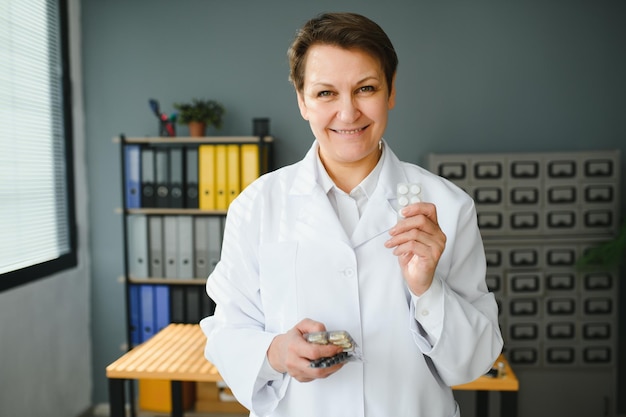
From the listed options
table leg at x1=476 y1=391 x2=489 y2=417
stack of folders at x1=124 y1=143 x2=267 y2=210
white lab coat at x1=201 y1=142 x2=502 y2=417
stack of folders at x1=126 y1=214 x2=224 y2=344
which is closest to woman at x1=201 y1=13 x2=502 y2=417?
white lab coat at x1=201 y1=142 x2=502 y2=417

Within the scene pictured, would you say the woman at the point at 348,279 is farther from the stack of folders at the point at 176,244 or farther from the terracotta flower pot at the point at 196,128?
the terracotta flower pot at the point at 196,128

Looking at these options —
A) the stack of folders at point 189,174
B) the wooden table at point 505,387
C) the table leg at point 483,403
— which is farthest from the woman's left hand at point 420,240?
the stack of folders at point 189,174

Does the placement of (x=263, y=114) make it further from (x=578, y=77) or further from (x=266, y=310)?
(x=266, y=310)

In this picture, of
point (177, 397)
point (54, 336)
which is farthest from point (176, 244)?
point (177, 397)

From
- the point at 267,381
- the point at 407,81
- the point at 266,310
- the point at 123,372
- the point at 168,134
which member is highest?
the point at 407,81

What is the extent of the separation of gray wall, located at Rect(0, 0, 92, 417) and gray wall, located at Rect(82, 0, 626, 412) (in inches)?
3.6

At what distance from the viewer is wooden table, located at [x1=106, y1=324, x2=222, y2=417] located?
2.16 metres

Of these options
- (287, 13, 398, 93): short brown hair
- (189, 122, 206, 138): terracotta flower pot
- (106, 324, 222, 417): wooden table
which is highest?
(189, 122, 206, 138): terracotta flower pot

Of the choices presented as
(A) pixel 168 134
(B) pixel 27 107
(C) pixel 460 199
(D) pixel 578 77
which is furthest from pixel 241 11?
(C) pixel 460 199

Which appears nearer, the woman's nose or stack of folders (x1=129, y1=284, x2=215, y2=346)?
the woman's nose

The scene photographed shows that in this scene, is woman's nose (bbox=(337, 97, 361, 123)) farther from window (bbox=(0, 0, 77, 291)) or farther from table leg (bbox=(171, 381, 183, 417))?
window (bbox=(0, 0, 77, 291))

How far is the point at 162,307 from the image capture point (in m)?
3.50

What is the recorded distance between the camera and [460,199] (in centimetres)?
114

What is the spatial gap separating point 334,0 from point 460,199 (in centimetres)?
293
